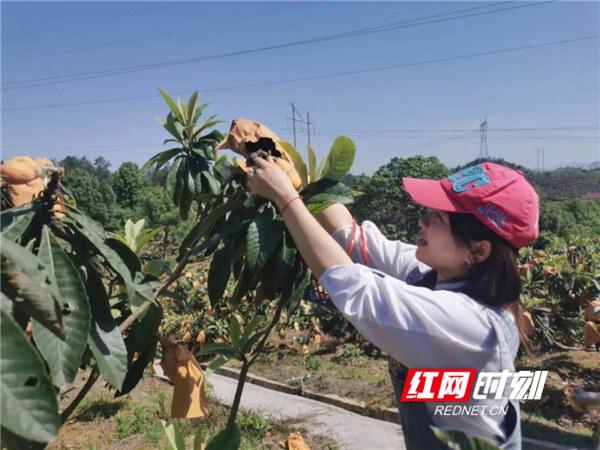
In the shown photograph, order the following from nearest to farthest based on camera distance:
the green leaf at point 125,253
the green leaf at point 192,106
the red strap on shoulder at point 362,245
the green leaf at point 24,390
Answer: the green leaf at point 24,390, the green leaf at point 125,253, the red strap on shoulder at point 362,245, the green leaf at point 192,106

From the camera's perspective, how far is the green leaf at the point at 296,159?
137 centimetres

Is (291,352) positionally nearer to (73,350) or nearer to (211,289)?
(211,289)

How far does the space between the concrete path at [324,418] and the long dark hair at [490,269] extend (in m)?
2.71

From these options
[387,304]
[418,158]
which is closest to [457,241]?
[387,304]

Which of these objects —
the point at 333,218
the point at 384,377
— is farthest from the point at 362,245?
the point at 384,377

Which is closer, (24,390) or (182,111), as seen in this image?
(24,390)

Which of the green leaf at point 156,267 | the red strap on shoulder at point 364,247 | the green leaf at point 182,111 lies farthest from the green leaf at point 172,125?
the red strap on shoulder at point 364,247

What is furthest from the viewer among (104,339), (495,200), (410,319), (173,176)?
(173,176)

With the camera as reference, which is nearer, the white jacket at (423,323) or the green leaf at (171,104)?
the white jacket at (423,323)

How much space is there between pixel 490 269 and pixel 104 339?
887mm

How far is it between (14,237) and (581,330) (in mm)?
5313

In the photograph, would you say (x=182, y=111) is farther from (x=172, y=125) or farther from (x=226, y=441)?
(x=226, y=441)

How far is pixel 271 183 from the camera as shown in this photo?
3.99 ft

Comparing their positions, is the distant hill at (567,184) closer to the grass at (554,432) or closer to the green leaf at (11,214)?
the grass at (554,432)
